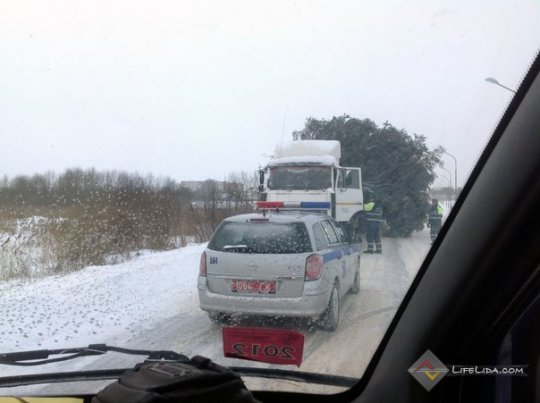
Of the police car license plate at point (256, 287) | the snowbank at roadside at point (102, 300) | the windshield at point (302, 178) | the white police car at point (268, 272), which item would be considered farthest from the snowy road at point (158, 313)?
the windshield at point (302, 178)

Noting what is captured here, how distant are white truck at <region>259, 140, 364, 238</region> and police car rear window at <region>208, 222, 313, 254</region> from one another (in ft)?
0.77

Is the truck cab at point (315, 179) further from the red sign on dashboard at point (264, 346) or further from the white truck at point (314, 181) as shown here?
the red sign on dashboard at point (264, 346)

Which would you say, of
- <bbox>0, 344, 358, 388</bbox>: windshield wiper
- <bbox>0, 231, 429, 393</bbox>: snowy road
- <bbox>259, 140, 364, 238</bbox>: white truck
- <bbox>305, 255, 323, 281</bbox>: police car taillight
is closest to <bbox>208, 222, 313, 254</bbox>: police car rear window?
<bbox>305, 255, 323, 281</bbox>: police car taillight

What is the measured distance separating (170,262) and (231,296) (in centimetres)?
61

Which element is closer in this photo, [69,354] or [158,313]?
[69,354]

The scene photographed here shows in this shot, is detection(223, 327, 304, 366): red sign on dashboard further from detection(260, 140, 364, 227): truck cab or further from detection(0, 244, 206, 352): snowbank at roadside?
detection(260, 140, 364, 227): truck cab

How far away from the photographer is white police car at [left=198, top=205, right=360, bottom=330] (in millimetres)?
3828

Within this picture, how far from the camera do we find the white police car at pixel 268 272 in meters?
3.83

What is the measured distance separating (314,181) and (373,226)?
59.6 inches

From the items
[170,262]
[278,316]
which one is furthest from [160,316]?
[278,316]

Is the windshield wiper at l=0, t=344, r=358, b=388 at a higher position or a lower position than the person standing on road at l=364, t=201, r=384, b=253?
lower

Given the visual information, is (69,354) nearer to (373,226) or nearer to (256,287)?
(256,287)

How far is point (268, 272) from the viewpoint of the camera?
3.84 meters

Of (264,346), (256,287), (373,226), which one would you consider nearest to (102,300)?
(256,287)
